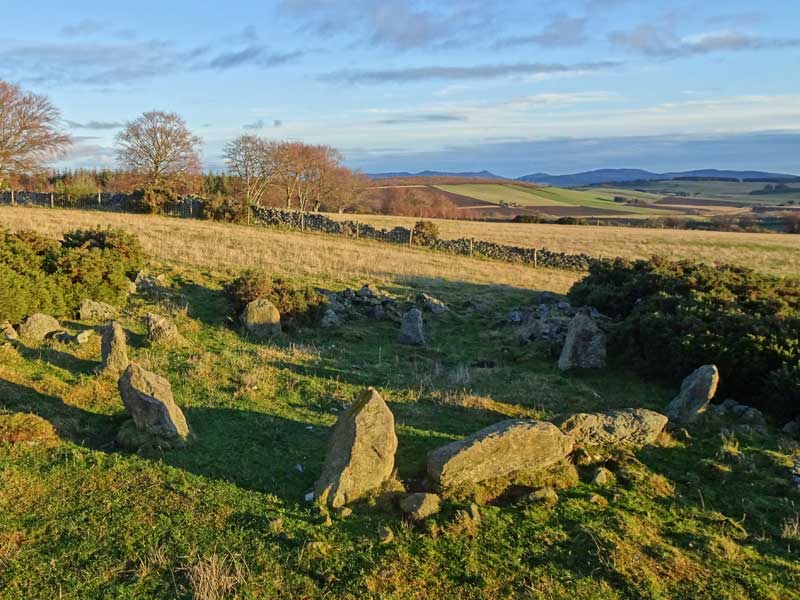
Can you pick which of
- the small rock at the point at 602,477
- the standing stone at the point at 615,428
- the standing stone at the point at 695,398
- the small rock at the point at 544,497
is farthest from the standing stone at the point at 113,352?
the standing stone at the point at 695,398

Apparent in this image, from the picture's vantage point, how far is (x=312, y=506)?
6469 mm

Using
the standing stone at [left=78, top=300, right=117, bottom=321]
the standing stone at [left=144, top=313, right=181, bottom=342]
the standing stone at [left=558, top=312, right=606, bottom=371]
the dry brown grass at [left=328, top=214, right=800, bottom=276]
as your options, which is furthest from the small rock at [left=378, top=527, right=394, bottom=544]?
the dry brown grass at [left=328, top=214, right=800, bottom=276]

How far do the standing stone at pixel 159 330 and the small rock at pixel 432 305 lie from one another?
864 centimetres

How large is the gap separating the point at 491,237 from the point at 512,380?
42564mm

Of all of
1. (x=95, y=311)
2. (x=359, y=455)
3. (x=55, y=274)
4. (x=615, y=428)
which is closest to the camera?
(x=359, y=455)

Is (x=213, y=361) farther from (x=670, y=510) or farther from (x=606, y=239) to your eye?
(x=606, y=239)

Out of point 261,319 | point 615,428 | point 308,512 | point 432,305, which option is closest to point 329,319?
point 261,319

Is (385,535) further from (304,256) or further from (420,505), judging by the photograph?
(304,256)

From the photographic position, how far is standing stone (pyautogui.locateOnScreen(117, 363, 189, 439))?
25.3ft

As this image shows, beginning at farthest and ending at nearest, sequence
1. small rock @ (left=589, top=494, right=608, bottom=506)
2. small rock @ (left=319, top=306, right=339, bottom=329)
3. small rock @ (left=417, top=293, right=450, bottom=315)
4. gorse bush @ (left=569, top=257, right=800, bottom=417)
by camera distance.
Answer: small rock @ (left=417, top=293, right=450, bottom=315), small rock @ (left=319, top=306, right=339, bottom=329), gorse bush @ (left=569, top=257, right=800, bottom=417), small rock @ (left=589, top=494, right=608, bottom=506)

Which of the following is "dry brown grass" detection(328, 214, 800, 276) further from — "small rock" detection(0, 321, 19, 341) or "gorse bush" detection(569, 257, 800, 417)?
"small rock" detection(0, 321, 19, 341)

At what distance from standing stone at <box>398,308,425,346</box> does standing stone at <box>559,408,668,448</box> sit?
6.81 metres

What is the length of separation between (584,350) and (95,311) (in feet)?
36.3

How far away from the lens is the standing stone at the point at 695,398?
31.3 ft
